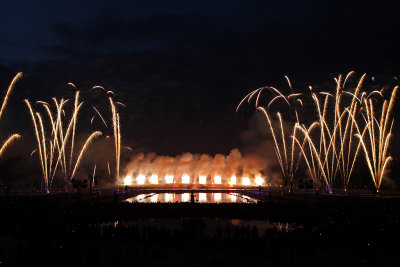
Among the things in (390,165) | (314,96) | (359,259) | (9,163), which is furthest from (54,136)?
(390,165)

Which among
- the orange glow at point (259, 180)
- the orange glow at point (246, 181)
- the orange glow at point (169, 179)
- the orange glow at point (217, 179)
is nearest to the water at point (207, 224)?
the orange glow at point (259, 180)

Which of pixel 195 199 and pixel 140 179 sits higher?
pixel 140 179

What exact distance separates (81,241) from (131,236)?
2727 millimetres

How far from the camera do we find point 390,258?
17.6m

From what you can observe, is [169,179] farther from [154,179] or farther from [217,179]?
[217,179]

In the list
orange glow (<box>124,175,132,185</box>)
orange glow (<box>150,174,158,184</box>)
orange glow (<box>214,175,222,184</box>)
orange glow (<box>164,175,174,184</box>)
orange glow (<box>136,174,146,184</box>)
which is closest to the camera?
orange glow (<box>124,175,132,185</box>)

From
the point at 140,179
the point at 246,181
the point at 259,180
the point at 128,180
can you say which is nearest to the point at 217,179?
the point at 246,181

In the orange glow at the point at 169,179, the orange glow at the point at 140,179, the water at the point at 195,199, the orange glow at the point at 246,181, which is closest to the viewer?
the water at the point at 195,199

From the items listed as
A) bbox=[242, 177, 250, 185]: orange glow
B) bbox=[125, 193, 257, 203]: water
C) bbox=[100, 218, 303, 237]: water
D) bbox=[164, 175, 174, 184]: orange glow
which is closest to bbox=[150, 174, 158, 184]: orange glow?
bbox=[164, 175, 174, 184]: orange glow

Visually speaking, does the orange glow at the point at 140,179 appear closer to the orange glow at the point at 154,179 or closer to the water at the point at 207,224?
the orange glow at the point at 154,179

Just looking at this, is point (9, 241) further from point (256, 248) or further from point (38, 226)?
point (256, 248)

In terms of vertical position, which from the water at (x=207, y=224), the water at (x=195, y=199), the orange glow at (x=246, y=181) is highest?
the orange glow at (x=246, y=181)

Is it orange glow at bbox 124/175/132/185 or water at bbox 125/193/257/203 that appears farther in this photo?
orange glow at bbox 124/175/132/185

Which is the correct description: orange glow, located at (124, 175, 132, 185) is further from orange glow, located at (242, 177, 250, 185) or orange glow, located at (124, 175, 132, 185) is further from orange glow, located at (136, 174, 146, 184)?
orange glow, located at (242, 177, 250, 185)
